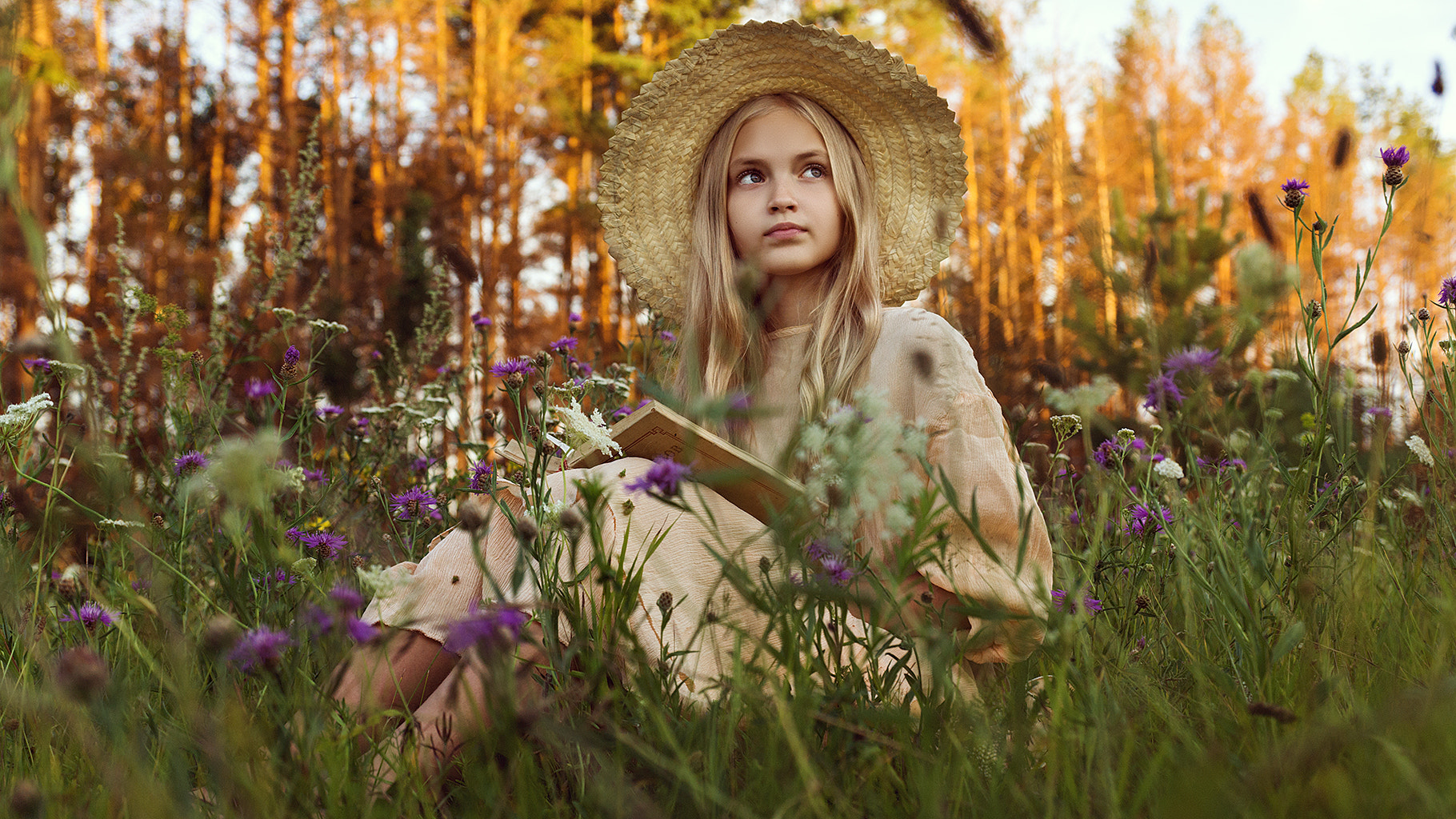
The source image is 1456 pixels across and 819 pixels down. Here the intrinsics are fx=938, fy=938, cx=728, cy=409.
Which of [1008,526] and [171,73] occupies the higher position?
[171,73]

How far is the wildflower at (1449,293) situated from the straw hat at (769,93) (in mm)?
978

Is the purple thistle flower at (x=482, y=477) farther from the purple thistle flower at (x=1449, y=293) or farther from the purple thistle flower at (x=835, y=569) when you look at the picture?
the purple thistle flower at (x=1449, y=293)

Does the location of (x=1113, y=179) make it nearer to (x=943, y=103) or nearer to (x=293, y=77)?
(x=293, y=77)

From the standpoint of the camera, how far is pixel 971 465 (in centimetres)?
156

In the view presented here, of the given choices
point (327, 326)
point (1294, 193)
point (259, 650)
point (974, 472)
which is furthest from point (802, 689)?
point (327, 326)

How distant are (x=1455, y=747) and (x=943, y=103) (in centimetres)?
182

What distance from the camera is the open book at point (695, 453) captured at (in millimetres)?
1254

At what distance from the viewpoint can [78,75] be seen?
1312 centimetres

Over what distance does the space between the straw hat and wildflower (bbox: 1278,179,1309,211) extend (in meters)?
0.90

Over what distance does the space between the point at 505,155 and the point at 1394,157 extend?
15124 mm

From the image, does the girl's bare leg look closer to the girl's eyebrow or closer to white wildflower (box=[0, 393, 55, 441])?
white wildflower (box=[0, 393, 55, 441])

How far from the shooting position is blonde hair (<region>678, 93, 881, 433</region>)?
198 centimetres

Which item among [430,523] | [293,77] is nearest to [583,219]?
[293,77]

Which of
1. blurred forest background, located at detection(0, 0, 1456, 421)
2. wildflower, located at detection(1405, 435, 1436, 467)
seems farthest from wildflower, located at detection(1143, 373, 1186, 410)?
blurred forest background, located at detection(0, 0, 1456, 421)
